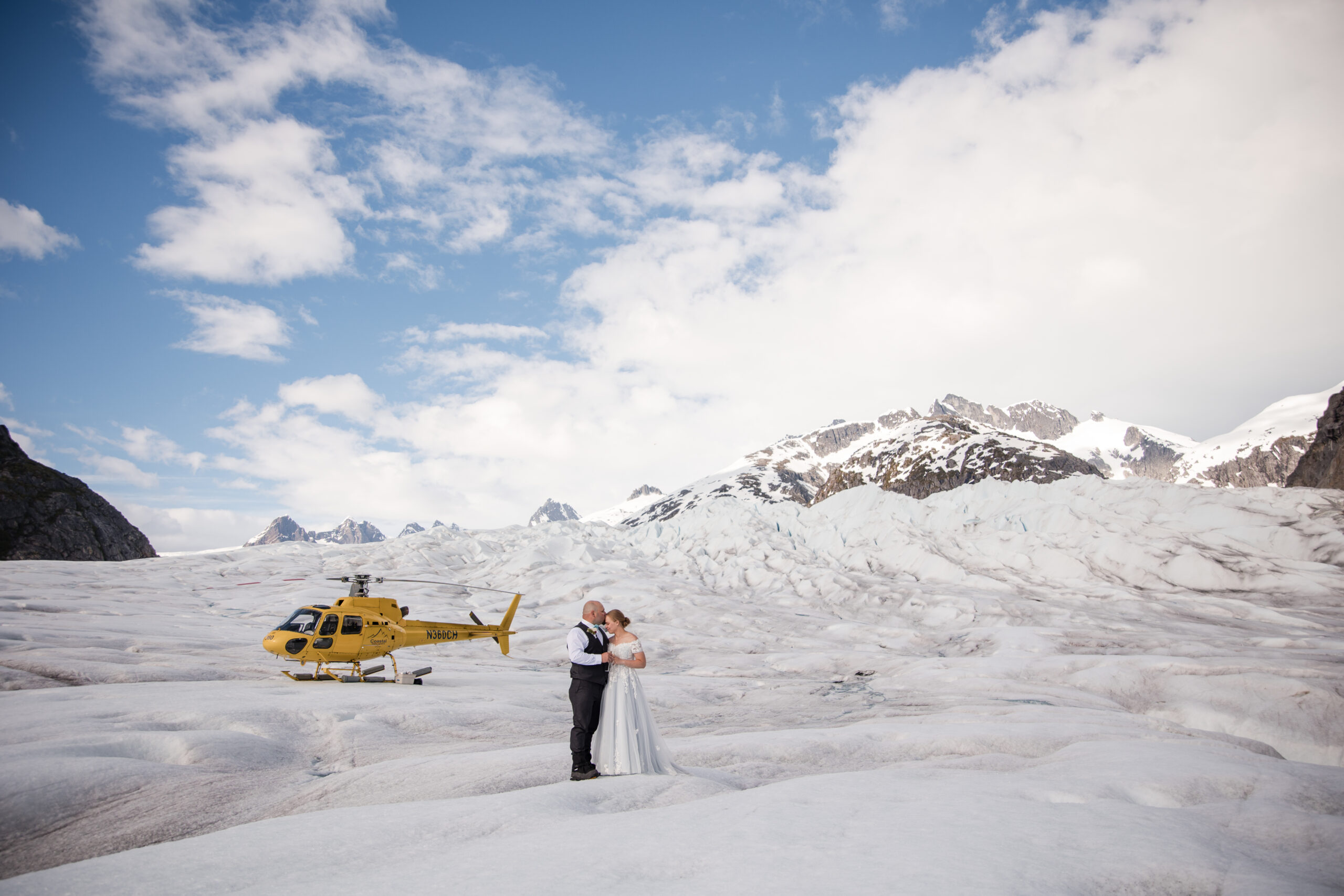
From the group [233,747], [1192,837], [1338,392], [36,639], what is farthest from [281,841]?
[1338,392]

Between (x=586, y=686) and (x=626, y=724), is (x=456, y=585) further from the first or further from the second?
(x=626, y=724)

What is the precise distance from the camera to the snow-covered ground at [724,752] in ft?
12.2

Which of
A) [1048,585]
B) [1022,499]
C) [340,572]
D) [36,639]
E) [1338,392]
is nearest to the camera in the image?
[36,639]

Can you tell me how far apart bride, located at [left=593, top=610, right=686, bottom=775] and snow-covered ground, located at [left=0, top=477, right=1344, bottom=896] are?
0.47 m

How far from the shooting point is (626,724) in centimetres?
625

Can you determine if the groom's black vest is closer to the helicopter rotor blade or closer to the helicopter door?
the helicopter rotor blade

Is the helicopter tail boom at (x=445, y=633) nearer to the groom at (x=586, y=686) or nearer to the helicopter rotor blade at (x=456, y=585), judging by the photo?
the helicopter rotor blade at (x=456, y=585)

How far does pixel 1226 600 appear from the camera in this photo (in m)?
26.5

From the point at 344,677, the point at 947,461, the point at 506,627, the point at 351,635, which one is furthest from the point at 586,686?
the point at 947,461

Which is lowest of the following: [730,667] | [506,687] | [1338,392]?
[730,667]

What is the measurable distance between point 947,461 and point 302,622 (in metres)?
114

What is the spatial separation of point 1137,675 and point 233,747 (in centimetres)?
1809

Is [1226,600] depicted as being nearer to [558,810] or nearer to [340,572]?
[558,810]

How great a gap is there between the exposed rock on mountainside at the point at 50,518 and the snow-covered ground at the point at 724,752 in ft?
120
